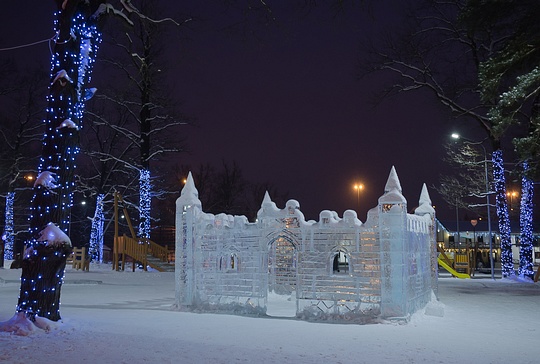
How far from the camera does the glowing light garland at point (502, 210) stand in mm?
28688

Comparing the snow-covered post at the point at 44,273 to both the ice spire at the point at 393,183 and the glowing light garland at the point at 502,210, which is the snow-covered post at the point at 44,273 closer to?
the ice spire at the point at 393,183

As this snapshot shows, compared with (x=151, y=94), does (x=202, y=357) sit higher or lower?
lower

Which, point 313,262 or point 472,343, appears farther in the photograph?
point 313,262

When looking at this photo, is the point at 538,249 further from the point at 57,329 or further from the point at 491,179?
the point at 57,329

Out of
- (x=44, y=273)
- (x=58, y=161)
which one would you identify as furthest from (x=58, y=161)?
(x=44, y=273)

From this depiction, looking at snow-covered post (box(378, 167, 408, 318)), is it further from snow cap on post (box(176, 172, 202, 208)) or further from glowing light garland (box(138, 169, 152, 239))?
glowing light garland (box(138, 169, 152, 239))

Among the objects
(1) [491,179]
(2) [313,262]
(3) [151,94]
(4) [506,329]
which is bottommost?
(4) [506,329]

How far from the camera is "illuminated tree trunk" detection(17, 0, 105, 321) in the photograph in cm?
1027

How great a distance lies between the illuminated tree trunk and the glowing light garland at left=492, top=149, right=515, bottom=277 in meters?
23.6

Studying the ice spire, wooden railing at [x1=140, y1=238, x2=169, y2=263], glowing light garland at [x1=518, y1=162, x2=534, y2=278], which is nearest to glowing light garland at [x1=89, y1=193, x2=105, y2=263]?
wooden railing at [x1=140, y1=238, x2=169, y2=263]

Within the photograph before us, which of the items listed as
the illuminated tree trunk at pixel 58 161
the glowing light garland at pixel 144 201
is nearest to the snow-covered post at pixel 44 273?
the illuminated tree trunk at pixel 58 161

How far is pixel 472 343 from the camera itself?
31.4ft

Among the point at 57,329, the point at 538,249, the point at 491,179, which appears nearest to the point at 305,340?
the point at 57,329

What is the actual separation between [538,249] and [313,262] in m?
56.0
